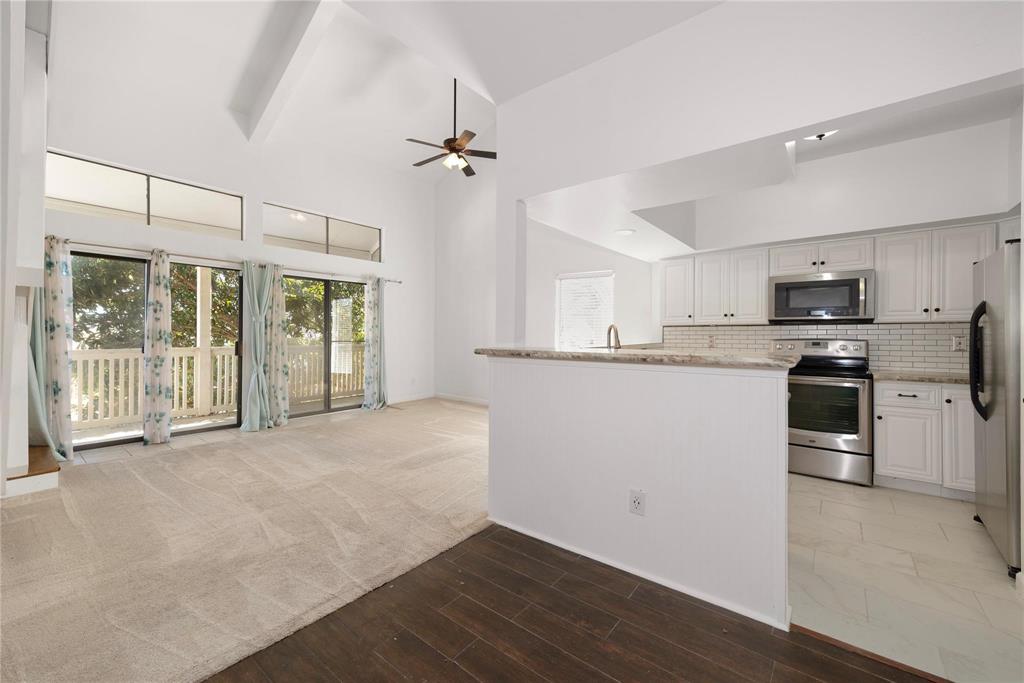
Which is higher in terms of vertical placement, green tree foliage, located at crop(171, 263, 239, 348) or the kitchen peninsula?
green tree foliage, located at crop(171, 263, 239, 348)

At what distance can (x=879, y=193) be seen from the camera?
345cm

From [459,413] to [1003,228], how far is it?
5.66m

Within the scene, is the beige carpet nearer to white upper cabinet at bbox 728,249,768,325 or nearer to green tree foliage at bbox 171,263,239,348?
green tree foliage at bbox 171,263,239,348

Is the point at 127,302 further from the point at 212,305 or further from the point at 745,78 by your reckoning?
the point at 745,78

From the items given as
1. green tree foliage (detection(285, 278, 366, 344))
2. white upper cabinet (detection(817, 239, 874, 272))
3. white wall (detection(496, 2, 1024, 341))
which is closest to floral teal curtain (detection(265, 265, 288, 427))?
green tree foliage (detection(285, 278, 366, 344))

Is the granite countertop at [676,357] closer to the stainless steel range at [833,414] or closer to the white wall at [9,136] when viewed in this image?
the stainless steel range at [833,414]

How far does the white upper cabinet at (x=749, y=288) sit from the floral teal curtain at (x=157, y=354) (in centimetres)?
583

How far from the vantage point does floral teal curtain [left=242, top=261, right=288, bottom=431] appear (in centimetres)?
509

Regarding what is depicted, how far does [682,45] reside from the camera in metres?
1.94

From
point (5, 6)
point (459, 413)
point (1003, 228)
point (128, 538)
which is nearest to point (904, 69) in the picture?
point (5, 6)

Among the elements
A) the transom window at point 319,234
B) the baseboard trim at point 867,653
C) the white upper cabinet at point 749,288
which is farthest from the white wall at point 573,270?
the baseboard trim at point 867,653

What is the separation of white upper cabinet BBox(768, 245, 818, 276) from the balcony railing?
18.3 feet

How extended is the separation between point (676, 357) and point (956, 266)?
3.00 meters

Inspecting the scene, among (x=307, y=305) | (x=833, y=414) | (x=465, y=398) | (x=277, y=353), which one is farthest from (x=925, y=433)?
(x=307, y=305)
